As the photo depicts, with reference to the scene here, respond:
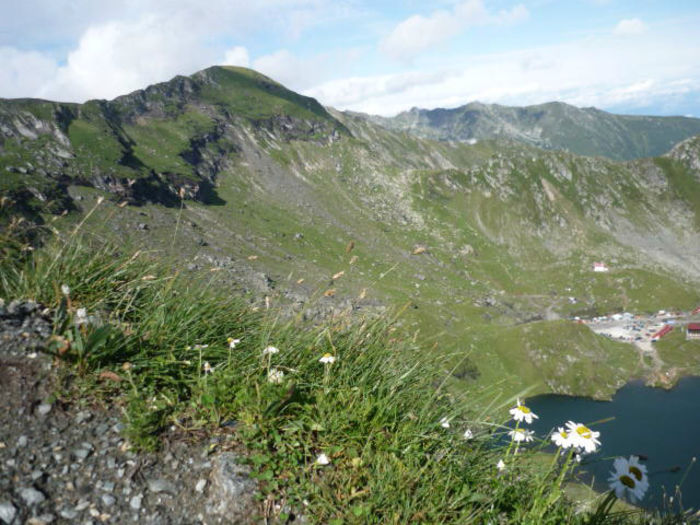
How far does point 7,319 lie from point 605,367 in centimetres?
12490

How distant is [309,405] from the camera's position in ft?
17.6

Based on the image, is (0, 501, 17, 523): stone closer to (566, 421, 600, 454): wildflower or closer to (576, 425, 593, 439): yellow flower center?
(566, 421, 600, 454): wildflower

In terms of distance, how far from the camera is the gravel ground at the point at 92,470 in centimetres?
413

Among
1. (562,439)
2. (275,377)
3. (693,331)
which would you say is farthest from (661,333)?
(275,377)

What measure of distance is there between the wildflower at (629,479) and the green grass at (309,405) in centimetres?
58

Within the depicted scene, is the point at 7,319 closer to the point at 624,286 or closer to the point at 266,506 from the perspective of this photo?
the point at 266,506

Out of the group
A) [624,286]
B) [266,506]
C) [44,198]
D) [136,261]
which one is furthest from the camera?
[624,286]

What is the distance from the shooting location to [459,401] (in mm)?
6246

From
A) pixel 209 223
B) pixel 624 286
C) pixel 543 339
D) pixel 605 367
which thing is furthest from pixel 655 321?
pixel 209 223

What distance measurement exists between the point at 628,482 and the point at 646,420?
11059 centimetres

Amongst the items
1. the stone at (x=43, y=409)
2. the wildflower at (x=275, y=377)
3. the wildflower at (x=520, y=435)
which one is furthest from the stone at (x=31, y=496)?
the wildflower at (x=520, y=435)

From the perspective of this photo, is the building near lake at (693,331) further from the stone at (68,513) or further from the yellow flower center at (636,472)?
the stone at (68,513)

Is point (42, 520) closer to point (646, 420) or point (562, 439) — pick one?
point (562, 439)

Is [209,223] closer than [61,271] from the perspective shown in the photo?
No
